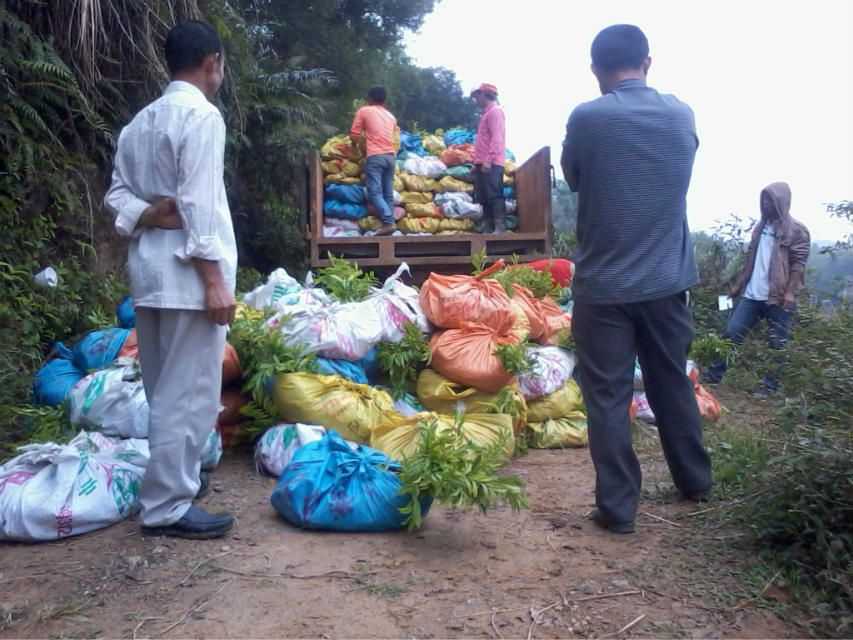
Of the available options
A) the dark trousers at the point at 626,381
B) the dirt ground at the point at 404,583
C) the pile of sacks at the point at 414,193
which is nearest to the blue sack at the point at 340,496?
the dirt ground at the point at 404,583

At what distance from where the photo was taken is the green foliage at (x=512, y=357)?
395 cm

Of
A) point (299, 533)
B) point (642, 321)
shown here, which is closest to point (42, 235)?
point (299, 533)

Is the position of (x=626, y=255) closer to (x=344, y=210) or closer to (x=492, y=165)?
(x=492, y=165)

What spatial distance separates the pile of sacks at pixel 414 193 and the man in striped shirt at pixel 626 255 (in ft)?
14.0

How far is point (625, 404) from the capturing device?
9.31 feet

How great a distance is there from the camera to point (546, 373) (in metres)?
4.25

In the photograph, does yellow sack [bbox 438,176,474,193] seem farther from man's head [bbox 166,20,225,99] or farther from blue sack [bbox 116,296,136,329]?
man's head [bbox 166,20,225,99]

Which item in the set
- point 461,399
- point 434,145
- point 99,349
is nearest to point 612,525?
point 461,399

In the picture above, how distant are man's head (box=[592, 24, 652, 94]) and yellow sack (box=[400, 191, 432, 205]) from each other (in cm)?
446

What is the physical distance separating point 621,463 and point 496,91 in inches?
213

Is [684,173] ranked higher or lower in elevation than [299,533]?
higher

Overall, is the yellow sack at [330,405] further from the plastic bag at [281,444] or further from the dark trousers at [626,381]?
the dark trousers at [626,381]

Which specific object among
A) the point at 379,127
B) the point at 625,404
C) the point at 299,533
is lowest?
the point at 299,533

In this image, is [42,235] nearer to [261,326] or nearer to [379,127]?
[261,326]
